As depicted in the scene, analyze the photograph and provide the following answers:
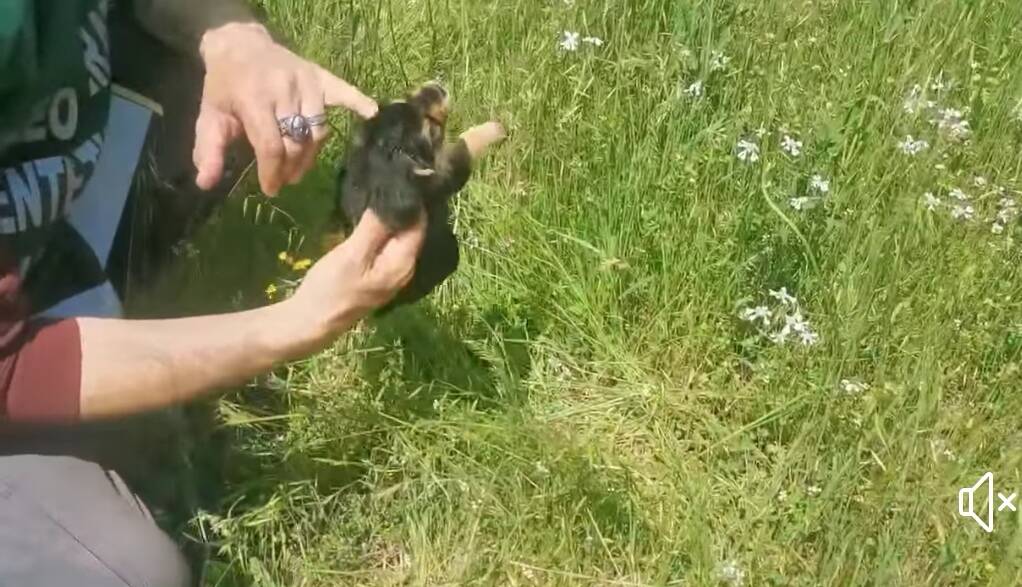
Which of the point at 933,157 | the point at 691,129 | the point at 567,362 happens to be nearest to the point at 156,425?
the point at 567,362

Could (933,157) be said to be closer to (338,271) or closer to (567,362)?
(567,362)

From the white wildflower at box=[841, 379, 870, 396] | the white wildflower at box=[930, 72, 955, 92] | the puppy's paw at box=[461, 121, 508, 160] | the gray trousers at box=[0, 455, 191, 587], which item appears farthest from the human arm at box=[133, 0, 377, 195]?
the white wildflower at box=[930, 72, 955, 92]

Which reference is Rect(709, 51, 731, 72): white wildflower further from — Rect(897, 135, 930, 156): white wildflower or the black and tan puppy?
the black and tan puppy

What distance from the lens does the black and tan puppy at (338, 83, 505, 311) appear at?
4.31 ft

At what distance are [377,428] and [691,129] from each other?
2.60 feet

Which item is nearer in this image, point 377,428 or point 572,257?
point 377,428

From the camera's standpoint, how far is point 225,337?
1.29 meters

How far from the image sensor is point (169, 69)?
1629 mm

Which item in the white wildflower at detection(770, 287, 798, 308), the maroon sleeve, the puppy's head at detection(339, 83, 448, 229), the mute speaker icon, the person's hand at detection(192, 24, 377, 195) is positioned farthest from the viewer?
the white wildflower at detection(770, 287, 798, 308)

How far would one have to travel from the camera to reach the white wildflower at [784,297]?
1.75 metres

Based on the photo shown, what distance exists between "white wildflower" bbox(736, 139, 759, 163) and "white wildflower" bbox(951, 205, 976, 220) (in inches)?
12.6

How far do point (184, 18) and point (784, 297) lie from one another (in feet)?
3.13

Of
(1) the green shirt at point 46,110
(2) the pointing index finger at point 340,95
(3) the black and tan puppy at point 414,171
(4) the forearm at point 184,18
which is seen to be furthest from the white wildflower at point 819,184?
(1) the green shirt at point 46,110

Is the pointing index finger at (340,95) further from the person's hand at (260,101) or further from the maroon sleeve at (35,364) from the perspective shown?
the maroon sleeve at (35,364)
